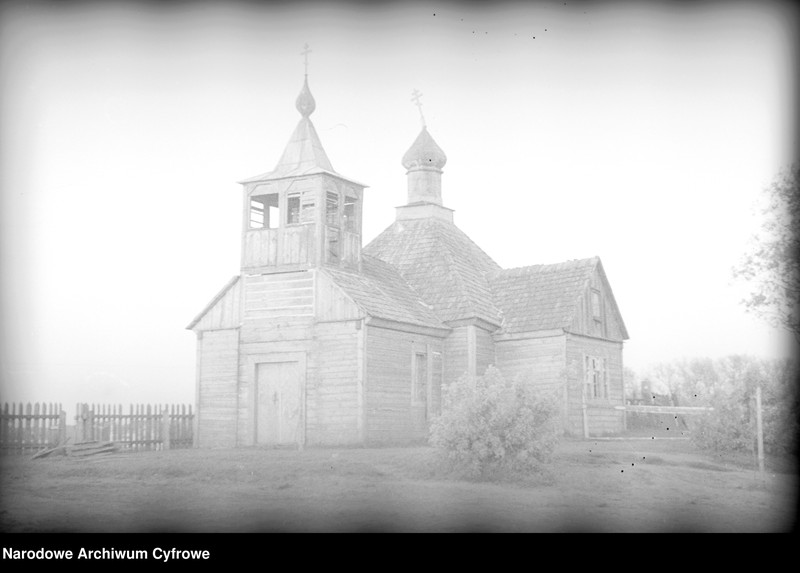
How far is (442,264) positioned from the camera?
1323 inches

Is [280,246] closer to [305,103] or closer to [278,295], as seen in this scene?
[278,295]

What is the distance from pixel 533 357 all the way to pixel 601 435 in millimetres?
4031

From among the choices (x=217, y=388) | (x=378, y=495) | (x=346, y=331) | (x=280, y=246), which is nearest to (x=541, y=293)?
(x=346, y=331)

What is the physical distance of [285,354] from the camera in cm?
2736

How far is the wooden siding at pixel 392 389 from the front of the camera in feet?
86.8

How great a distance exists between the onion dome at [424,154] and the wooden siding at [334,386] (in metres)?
13.8

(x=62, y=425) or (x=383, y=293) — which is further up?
(x=383, y=293)

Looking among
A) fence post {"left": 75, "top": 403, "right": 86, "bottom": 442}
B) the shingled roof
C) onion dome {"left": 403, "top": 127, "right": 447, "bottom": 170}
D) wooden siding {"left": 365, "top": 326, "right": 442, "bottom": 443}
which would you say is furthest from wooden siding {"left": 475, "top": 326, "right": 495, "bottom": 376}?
fence post {"left": 75, "top": 403, "right": 86, "bottom": 442}

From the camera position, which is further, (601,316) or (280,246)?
(601,316)

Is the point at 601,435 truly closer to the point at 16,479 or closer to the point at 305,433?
the point at 305,433

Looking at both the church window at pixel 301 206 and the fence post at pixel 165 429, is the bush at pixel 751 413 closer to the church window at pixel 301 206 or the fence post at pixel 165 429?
the church window at pixel 301 206

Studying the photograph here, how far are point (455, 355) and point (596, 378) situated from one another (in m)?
A: 6.08

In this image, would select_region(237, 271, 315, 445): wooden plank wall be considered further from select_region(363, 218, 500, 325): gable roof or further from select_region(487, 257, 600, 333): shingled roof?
select_region(487, 257, 600, 333): shingled roof

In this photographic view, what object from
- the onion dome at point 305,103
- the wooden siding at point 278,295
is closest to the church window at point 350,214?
the wooden siding at point 278,295
